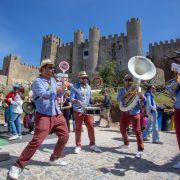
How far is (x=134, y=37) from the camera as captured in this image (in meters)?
47.0

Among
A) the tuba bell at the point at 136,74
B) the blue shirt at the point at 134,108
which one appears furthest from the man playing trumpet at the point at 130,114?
the tuba bell at the point at 136,74

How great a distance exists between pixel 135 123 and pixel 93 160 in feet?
4.52

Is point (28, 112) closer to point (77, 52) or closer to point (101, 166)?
point (101, 166)

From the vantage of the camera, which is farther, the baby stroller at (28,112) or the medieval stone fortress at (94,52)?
the medieval stone fortress at (94,52)

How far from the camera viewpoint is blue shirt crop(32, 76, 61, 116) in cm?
411

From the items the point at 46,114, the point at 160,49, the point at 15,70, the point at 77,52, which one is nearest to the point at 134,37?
the point at 160,49

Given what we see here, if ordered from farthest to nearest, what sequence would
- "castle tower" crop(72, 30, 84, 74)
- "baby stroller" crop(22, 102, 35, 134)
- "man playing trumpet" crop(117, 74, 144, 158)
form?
1. "castle tower" crop(72, 30, 84, 74)
2. "baby stroller" crop(22, 102, 35, 134)
3. "man playing trumpet" crop(117, 74, 144, 158)

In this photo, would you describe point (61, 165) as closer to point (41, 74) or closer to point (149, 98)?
point (41, 74)

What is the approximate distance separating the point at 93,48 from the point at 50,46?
12801 mm

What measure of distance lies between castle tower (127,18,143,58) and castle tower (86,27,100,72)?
7266 millimetres

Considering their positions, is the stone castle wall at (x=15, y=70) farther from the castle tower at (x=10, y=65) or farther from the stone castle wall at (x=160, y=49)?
the stone castle wall at (x=160, y=49)

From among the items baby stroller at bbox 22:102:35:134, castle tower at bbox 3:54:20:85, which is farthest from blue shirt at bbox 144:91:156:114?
castle tower at bbox 3:54:20:85

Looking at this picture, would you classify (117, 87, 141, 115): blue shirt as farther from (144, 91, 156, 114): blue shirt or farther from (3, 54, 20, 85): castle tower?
(3, 54, 20, 85): castle tower

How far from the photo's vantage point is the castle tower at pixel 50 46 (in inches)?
Answer: 2260
